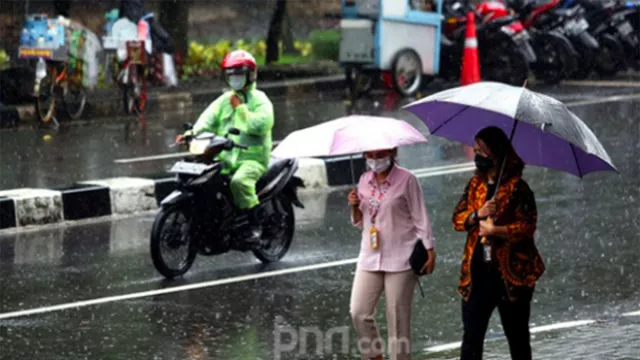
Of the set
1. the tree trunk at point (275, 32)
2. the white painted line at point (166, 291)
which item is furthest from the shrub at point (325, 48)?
the white painted line at point (166, 291)

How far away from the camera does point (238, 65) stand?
1092 cm

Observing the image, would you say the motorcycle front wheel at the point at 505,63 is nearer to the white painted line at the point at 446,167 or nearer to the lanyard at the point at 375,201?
the white painted line at the point at 446,167

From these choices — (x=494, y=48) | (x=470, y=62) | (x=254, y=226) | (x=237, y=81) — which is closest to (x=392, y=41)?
(x=470, y=62)

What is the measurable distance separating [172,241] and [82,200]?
2869mm

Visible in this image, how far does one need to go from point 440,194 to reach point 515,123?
7.16 metres

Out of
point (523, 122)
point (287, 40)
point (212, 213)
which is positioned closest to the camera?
point (523, 122)

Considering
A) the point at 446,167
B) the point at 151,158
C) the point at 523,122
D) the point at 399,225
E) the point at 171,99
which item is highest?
the point at 523,122

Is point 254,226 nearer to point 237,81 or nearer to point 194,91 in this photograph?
point 237,81

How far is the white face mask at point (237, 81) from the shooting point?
1096cm

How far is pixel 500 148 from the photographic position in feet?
23.1

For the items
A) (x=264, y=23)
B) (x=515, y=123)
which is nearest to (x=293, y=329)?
(x=515, y=123)

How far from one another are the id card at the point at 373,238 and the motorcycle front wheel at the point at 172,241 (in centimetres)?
342

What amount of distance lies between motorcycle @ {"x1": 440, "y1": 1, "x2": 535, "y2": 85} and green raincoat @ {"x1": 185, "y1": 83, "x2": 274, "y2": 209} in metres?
12.5

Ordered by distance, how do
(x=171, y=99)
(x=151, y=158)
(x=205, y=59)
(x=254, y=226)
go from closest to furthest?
1. (x=254, y=226)
2. (x=151, y=158)
3. (x=171, y=99)
4. (x=205, y=59)
